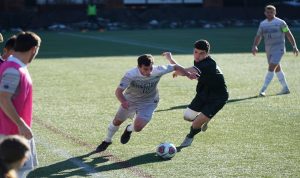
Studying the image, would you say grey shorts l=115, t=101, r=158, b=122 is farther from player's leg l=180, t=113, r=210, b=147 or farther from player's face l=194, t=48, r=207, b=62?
player's face l=194, t=48, r=207, b=62

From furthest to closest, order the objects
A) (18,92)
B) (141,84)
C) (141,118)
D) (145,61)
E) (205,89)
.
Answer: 1. (205,89)
2. (141,118)
3. (141,84)
4. (145,61)
5. (18,92)

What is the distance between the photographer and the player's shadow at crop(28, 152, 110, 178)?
872 cm

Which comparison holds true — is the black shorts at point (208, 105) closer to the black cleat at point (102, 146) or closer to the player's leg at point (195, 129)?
the player's leg at point (195, 129)

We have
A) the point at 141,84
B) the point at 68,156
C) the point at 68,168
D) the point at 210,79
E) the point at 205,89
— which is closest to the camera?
the point at 68,168

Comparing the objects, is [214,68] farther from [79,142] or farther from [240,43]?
[240,43]

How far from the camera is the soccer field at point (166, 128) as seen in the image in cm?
902

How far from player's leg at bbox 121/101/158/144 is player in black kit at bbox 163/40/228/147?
658 millimetres

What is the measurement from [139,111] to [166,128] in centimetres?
175

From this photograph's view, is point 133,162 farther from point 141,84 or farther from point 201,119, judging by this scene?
point 201,119

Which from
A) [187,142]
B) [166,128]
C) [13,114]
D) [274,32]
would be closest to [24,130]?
[13,114]

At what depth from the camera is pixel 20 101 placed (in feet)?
22.5

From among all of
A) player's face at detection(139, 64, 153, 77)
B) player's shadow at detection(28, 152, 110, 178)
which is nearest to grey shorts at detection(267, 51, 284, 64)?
player's face at detection(139, 64, 153, 77)

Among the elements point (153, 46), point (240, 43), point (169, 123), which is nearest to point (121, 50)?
point (153, 46)

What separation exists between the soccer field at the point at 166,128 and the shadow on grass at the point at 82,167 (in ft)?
0.04
